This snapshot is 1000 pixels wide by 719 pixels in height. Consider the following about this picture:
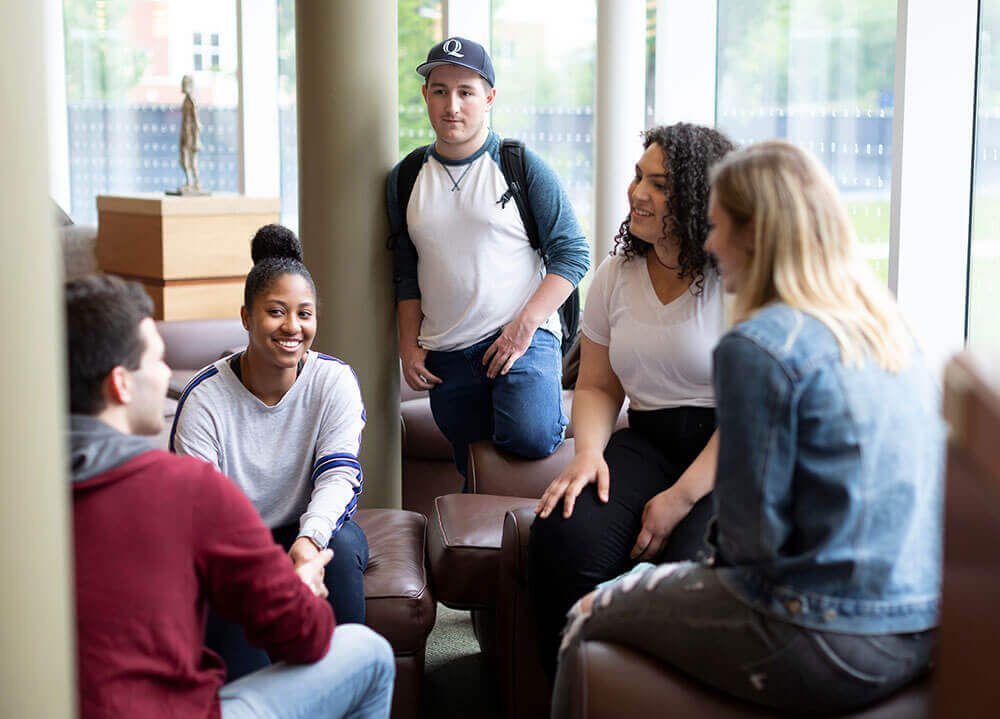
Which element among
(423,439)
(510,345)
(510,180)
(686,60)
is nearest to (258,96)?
(686,60)

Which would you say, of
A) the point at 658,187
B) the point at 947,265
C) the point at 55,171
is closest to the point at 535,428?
the point at 658,187

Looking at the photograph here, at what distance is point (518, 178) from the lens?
3.37 m

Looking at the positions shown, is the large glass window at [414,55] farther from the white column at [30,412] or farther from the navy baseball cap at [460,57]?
the white column at [30,412]

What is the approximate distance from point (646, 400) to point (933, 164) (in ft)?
5.42

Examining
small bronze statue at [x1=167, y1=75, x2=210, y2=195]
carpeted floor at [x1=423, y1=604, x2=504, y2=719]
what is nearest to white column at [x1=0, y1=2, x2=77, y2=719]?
carpeted floor at [x1=423, y1=604, x2=504, y2=719]

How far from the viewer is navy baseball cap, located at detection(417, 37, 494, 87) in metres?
3.31

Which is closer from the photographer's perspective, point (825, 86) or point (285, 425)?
point (285, 425)

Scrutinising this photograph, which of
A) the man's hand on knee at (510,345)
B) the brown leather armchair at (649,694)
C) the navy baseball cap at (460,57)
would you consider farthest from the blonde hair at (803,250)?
the navy baseball cap at (460,57)

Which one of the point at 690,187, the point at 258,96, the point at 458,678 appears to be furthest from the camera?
the point at 258,96

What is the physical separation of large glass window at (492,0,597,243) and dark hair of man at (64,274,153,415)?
190 inches

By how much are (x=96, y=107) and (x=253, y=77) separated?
5.01 ft

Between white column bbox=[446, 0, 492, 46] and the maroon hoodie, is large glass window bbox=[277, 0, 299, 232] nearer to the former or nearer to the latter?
white column bbox=[446, 0, 492, 46]

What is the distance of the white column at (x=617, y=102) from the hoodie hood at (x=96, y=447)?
4.26 meters

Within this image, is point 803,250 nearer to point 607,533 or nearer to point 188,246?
point 607,533
